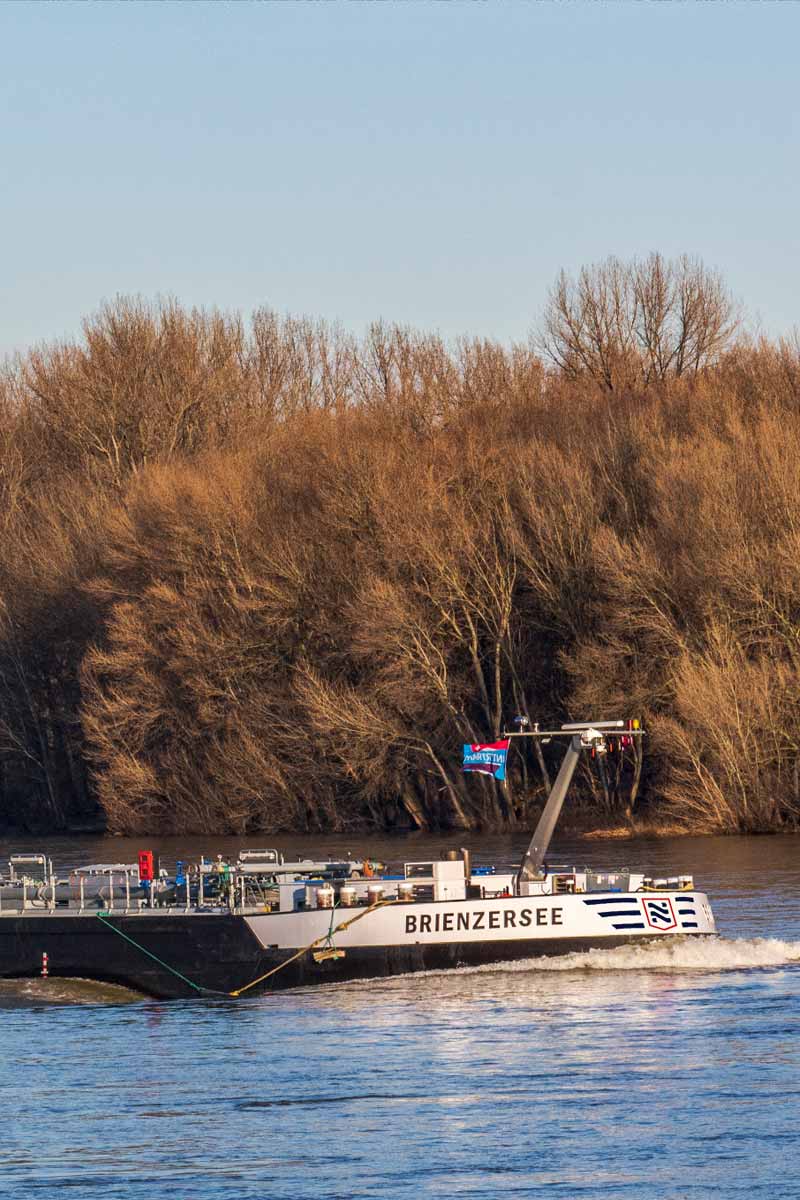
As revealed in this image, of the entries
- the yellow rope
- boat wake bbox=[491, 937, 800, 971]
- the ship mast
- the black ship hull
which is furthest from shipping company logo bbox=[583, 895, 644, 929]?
the yellow rope

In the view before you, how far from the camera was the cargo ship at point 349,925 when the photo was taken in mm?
45219

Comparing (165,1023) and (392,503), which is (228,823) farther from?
(165,1023)

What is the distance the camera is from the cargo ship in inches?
1780

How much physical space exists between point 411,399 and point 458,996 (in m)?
61.9

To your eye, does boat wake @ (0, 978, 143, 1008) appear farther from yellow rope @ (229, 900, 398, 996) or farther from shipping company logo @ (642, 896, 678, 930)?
shipping company logo @ (642, 896, 678, 930)

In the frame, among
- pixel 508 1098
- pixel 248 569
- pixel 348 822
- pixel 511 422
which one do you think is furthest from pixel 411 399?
pixel 508 1098

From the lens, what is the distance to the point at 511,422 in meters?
92.2

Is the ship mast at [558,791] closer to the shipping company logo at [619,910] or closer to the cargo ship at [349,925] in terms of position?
the cargo ship at [349,925]

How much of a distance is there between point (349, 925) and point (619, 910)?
622cm

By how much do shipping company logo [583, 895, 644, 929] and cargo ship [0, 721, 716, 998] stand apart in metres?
0.02

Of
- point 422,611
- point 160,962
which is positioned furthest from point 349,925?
point 422,611

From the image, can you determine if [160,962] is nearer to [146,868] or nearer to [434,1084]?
[146,868]

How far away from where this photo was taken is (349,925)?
45219mm

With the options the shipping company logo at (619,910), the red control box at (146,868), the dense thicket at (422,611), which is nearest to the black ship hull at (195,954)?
the shipping company logo at (619,910)
